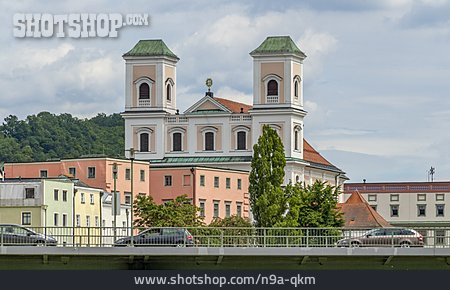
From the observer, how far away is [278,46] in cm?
18738

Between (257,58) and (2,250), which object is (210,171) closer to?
(257,58)

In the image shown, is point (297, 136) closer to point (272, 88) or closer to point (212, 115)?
point (272, 88)

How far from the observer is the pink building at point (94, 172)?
155250 millimetres

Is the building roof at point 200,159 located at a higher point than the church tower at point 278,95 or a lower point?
lower

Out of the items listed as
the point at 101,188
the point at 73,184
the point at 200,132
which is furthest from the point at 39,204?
the point at 200,132

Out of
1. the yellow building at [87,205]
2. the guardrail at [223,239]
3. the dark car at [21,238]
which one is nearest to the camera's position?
the dark car at [21,238]

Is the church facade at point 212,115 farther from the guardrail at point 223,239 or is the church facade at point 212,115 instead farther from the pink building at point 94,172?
the guardrail at point 223,239

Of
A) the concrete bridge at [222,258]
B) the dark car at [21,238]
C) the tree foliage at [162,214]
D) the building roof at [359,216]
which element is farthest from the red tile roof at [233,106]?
the concrete bridge at [222,258]

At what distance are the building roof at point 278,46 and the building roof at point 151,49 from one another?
1063 cm

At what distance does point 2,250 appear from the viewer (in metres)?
61.7

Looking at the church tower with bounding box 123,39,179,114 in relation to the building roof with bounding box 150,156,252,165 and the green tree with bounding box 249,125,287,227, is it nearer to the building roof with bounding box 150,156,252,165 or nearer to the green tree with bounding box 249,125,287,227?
the building roof with bounding box 150,156,252,165

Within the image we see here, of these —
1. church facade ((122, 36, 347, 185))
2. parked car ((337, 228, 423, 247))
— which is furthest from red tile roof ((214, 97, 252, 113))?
parked car ((337, 228, 423, 247))

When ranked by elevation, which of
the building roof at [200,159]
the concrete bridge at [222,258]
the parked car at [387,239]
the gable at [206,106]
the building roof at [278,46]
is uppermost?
the building roof at [278,46]

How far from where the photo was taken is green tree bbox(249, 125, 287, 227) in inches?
5802
